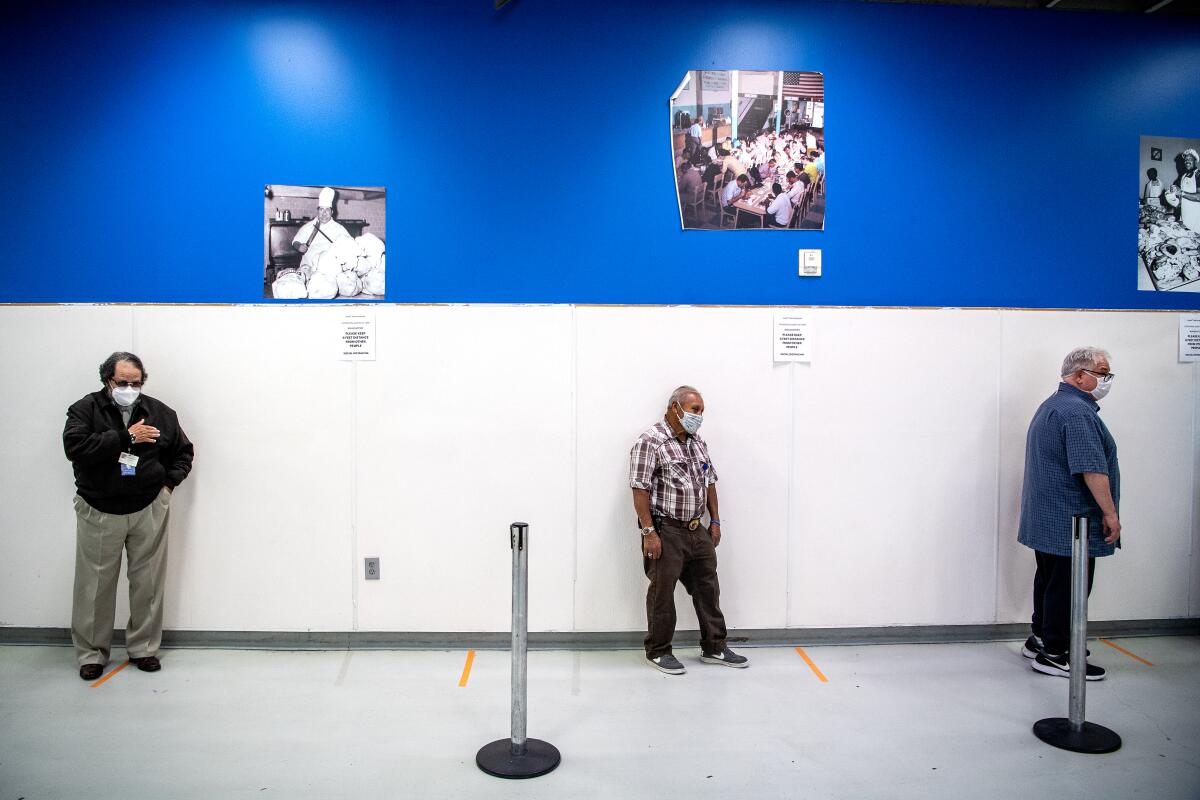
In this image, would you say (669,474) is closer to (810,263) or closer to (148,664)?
(810,263)

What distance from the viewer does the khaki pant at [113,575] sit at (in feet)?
12.1

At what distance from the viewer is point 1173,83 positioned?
4367 millimetres

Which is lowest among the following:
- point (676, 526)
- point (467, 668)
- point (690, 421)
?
point (467, 668)

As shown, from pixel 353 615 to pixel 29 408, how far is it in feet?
6.79

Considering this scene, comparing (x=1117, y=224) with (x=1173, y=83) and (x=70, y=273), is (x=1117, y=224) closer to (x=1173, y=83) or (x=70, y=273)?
(x=1173, y=83)

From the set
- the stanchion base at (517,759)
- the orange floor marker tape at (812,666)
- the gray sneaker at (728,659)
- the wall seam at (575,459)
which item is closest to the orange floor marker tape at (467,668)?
the wall seam at (575,459)

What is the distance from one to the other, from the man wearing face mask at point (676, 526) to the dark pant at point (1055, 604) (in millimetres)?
1551

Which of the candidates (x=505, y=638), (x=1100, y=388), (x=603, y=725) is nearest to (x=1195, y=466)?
(x=1100, y=388)

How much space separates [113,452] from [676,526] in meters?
2.76

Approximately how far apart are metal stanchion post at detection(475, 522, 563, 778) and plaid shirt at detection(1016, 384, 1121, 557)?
271 centimetres

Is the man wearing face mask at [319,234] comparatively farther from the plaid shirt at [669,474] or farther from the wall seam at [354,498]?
the plaid shirt at [669,474]

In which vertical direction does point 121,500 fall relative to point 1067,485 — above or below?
below

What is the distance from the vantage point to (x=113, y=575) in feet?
12.2

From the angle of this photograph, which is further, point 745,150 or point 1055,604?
point 745,150
